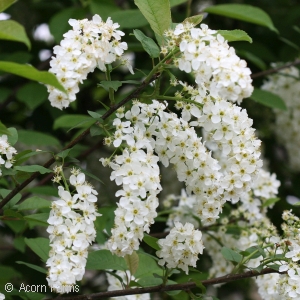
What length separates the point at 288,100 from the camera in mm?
4762

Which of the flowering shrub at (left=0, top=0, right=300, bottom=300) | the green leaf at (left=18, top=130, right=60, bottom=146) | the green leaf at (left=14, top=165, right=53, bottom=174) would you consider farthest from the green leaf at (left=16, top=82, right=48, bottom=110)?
the green leaf at (left=14, top=165, right=53, bottom=174)

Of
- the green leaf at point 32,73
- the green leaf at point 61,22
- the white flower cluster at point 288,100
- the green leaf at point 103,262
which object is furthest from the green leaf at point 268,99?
the green leaf at point 32,73

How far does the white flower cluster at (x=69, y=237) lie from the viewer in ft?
6.71

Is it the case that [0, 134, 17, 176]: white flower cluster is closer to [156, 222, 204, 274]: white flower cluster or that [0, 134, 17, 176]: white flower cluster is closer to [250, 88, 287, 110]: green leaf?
[156, 222, 204, 274]: white flower cluster

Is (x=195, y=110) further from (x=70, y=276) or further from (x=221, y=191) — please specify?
(x=70, y=276)

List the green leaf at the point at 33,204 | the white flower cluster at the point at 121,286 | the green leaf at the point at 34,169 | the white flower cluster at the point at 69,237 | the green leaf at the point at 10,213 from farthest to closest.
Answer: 1. the white flower cluster at the point at 121,286
2. the green leaf at the point at 33,204
3. the green leaf at the point at 10,213
4. the green leaf at the point at 34,169
5. the white flower cluster at the point at 69,237

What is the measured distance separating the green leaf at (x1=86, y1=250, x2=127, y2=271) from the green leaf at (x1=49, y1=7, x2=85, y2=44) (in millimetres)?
1729

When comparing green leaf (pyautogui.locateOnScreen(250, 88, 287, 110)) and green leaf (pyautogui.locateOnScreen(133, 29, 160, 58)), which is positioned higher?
green leaf (pyautogui.locateOnScreen(250, 88, 287, 110))

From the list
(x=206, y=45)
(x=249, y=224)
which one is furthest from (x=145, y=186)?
(x=249, y=224)

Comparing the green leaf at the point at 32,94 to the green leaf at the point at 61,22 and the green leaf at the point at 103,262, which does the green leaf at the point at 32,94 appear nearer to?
the green leaf at the point at 61,22

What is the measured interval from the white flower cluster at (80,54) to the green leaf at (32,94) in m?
1.78

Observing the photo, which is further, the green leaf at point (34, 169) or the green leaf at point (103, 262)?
the green leaf at point (103, 262)

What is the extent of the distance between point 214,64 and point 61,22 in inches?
85.6

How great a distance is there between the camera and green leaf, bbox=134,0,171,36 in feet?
7.74
